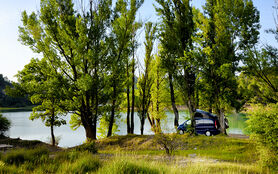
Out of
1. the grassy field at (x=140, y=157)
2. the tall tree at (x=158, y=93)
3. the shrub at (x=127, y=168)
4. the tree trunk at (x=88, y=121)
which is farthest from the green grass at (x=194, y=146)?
the tall tree at (x=158, y=93)

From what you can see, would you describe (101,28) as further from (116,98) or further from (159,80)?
(159,80)

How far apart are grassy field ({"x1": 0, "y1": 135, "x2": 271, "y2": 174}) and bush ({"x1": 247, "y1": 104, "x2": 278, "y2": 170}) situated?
511 mm

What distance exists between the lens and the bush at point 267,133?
26.2 feet

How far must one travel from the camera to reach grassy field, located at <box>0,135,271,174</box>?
21.1ft

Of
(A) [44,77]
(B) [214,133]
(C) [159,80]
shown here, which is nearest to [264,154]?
(B) [214,133]

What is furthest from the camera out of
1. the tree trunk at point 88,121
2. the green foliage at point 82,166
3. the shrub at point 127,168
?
the tree trunk at point 88,121

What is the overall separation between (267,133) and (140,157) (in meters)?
5.44

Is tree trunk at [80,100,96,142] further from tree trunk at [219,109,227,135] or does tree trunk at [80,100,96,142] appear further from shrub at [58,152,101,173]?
tree trunk at [219,109,227,135]

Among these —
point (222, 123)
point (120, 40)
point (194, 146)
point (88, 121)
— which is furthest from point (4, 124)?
point (222, 123)

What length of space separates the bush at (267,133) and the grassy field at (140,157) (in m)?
0.51

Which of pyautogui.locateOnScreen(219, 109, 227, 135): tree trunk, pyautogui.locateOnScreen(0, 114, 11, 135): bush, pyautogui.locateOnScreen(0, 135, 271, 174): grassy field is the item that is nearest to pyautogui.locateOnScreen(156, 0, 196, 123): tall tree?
pyautogui.locateOnScreen(219, 109, 227, 135): tree trunk

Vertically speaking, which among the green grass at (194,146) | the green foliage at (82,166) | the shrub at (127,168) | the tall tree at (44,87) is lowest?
the green grass at (194,146)

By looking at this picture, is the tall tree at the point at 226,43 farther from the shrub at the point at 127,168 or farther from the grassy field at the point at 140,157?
the shrub at the point at 127,168

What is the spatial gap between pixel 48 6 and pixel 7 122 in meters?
11.9
